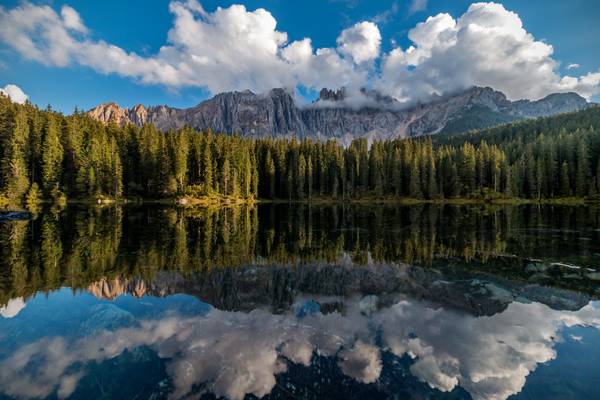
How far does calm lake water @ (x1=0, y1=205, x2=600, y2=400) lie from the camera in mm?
6660

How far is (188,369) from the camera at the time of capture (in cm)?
712

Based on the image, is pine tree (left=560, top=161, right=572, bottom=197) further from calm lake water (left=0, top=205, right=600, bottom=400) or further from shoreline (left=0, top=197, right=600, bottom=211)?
calm lake water (left=0, top=205, right=600, bottom=400)

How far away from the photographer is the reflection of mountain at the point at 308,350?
655 cm

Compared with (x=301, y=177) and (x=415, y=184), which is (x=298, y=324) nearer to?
(x=301, y=177)

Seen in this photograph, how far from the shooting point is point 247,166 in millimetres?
102750

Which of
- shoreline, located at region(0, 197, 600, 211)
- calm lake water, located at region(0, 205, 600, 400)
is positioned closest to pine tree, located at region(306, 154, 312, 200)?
shoreline, located at region(0, 197, 600, 211)

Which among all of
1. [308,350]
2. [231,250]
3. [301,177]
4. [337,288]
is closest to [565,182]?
[301,177]

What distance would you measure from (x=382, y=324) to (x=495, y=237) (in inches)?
840

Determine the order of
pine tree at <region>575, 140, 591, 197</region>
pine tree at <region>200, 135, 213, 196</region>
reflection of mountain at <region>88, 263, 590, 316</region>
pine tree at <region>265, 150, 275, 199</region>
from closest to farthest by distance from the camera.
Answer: reflection of mountain at <region>88, 263, 590, 316</region> → pine tree at <region>200, 135, 213, 196</region> → pine tree at <region>575, 140, 591, 197</region> → pine tree at <region>265, 150, 275, 199</region>

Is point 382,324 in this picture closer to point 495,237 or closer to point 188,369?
point 188,369

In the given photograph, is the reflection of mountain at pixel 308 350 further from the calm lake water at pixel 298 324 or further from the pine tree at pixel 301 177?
the pine tree at pixel 301 177

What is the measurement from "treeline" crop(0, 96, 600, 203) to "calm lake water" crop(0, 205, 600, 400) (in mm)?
70555

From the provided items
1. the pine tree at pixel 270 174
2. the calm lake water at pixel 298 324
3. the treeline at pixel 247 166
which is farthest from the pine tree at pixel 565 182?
the calm lake water at pixel 298 324

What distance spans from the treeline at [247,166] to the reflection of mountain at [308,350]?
79.9 m
